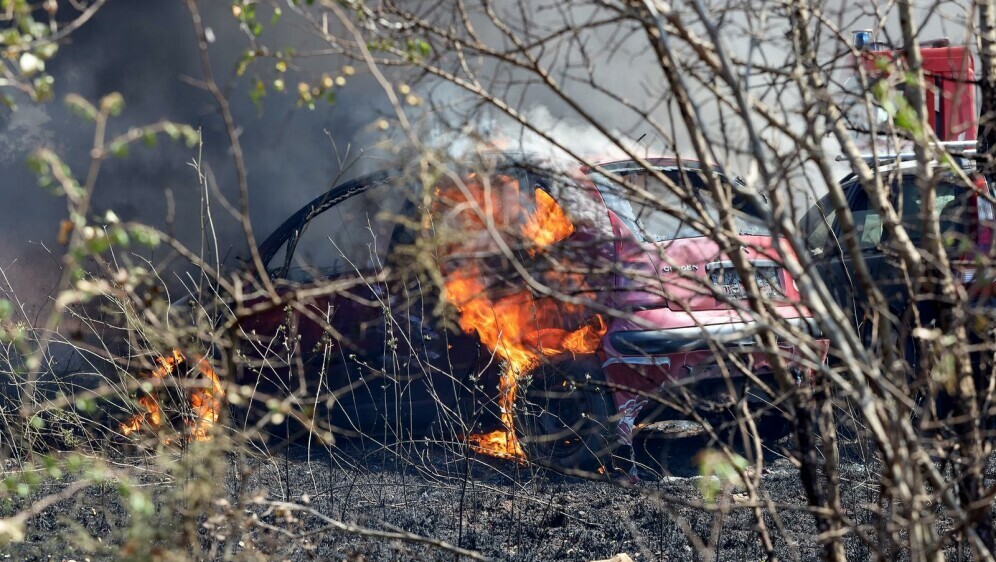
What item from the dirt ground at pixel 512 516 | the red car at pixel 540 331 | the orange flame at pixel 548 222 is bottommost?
the dirt ground at pixel 512 516

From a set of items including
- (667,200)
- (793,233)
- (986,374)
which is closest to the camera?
(793,233)

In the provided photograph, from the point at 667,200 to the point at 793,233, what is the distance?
655 mm

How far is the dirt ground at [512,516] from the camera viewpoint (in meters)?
4.54

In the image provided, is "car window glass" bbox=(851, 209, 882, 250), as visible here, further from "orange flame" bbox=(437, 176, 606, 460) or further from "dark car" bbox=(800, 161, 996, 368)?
"orange flame" bbox=(437, 176, 606, 460)

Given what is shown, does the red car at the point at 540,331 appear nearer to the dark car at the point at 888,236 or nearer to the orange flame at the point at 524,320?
the orange flame at the point at 524,320

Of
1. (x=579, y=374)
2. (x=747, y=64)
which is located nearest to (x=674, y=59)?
(x=747, y=64)

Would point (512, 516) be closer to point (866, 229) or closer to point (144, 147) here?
point (866, 229)

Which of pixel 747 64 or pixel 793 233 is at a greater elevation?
pixel 747 64

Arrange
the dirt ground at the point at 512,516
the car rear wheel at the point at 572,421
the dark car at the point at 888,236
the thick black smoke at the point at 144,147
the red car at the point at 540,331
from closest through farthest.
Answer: the dark car at the point at 888,236 → the dirt ground at the point at 512,516 → the red car at the point at 540,331 → the car rear wheel at the point at 572,421 → the thick black smoke at the point at 144,147

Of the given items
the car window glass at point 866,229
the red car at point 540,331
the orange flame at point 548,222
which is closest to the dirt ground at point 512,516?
the red car at point 540,331

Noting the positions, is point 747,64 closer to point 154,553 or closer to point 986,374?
point 986,374

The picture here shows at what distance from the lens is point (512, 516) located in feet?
15.8

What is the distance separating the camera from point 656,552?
14.9 feet

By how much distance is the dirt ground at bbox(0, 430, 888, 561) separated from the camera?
14.9 ft
